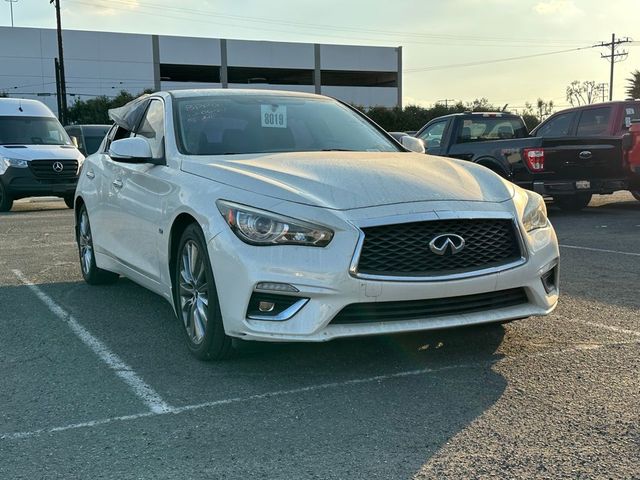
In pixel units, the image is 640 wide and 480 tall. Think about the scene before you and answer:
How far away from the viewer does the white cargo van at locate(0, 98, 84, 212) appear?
15.0 metres

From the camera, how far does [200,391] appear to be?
3764 millimetres

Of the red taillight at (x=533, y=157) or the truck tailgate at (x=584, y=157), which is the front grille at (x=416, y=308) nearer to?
the red taillight at (x=533, y=157)

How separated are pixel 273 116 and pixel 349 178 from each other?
142 centimetres

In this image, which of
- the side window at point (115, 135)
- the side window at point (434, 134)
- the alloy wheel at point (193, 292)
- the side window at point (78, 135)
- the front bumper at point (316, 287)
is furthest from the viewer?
the side window at point (78, 135)

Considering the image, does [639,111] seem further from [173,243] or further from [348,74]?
[348,74]

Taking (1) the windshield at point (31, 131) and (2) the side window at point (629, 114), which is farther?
(1) the windshield at point (31, 131)

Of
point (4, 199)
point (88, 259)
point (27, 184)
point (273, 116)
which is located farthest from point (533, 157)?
point (4, 199)

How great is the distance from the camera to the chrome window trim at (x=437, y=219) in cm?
361

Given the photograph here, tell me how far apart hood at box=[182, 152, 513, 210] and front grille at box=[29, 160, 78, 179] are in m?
11.7

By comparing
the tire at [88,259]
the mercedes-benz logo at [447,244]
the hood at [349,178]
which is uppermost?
the hood at [349,178]

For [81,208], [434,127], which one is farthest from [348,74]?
[81,208]

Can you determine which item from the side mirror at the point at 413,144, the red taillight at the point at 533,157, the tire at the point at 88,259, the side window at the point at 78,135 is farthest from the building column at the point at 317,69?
the side mirror at the point at 413,144

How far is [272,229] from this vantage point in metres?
3.71

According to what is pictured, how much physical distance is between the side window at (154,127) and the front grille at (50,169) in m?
10.3
